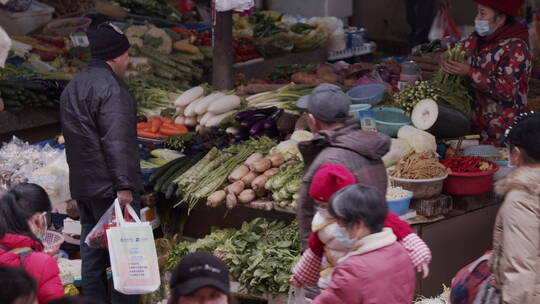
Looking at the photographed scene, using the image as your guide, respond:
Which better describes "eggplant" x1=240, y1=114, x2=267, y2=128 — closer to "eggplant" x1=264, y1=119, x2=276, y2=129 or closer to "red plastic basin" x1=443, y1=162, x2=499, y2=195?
"eggplant" x1=264, y1=119, x2=276, y2=129

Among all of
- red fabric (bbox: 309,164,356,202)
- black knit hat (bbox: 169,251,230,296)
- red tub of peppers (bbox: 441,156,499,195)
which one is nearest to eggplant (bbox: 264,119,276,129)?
red tub of peppers (bbox: 441,156,499,195)

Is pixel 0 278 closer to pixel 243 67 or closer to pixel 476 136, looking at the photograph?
pixel 476 136

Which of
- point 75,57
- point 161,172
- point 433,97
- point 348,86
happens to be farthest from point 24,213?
point 75,57

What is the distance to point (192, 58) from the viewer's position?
35.4ft

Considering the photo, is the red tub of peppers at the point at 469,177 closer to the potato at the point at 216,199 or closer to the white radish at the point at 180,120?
the potato at the point at 216,199

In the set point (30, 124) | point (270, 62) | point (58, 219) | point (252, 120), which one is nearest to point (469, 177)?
point (252, 120)

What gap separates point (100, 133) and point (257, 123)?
2.00 metres

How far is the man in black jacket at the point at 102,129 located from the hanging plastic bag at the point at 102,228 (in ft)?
0.36

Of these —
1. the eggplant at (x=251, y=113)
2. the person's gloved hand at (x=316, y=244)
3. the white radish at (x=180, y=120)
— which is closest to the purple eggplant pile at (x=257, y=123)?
the eggplant at (x=251, y=113)

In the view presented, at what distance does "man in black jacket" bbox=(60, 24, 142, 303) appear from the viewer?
5.56 m

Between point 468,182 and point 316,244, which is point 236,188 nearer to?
point 468,182

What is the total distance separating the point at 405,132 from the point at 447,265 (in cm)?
108

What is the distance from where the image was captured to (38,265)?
4.11 metres

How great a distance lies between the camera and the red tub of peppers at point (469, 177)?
6133mm
